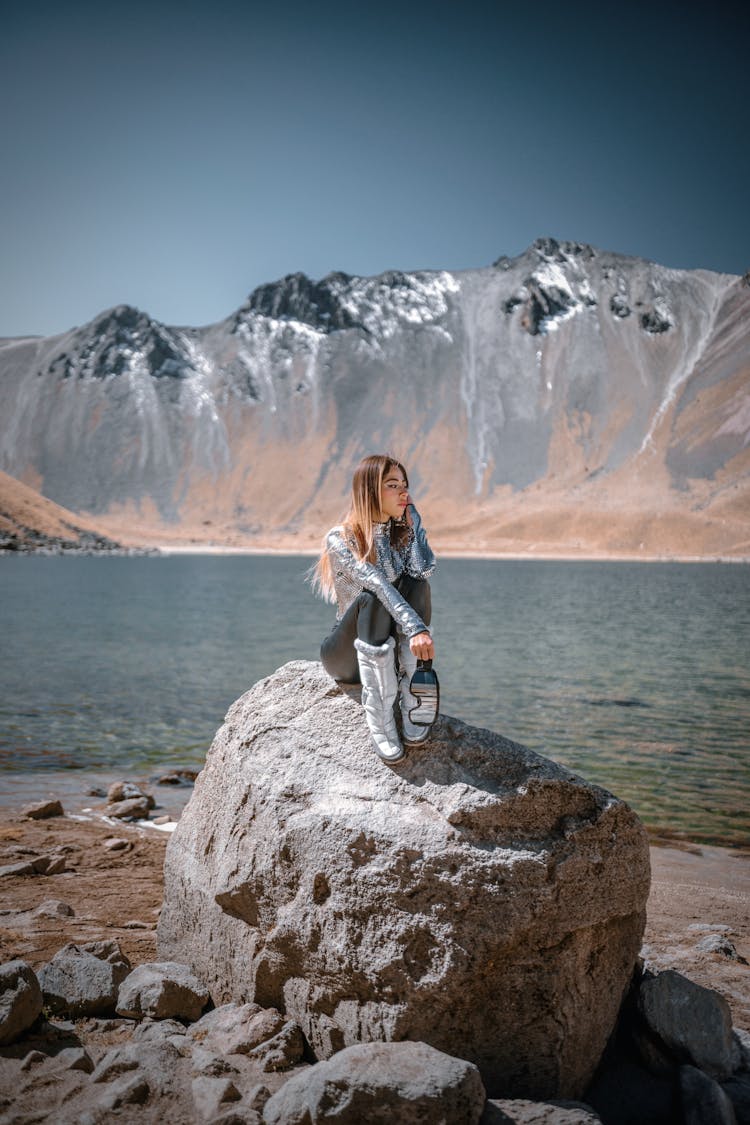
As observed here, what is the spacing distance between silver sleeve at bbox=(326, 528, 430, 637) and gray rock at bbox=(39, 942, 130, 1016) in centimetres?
281

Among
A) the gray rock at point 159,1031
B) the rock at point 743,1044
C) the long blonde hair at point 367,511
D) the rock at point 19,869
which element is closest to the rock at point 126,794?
the rock at point 19,869

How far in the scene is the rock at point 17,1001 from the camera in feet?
15.9

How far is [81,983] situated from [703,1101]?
11.7ft

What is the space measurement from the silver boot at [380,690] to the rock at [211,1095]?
177 cm

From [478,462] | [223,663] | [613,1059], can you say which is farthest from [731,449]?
[613,1059]

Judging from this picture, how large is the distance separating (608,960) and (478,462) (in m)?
152

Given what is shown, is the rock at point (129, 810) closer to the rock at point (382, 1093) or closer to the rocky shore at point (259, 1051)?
the rocky shore at point (259, 1051)

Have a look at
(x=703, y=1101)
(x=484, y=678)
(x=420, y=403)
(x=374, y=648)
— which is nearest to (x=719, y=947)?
(x=703, y=1101)

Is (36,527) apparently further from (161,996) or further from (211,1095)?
(211,1095)

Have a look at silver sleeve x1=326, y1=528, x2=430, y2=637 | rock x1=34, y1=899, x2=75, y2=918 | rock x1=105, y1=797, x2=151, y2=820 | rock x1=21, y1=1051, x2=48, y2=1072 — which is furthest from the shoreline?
rock x1=21, y1=1051, x2=48, y2=1072

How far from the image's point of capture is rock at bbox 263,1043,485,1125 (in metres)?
3.98

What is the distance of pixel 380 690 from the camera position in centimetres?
523

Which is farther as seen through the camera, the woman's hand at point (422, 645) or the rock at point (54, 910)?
the rock at point (54, 910)

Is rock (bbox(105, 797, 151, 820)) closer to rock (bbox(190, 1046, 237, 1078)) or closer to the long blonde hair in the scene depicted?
the long blonde hair
